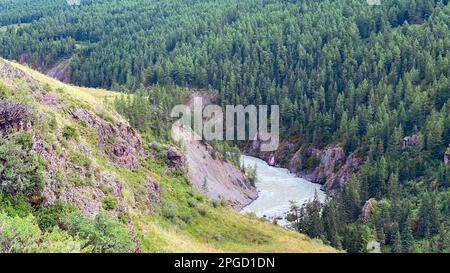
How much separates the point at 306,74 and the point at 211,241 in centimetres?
13214

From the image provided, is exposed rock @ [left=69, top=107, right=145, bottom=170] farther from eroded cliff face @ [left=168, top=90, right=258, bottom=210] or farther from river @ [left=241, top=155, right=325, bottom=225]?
river @ [left=241, top=155, right=325, bottom=225]

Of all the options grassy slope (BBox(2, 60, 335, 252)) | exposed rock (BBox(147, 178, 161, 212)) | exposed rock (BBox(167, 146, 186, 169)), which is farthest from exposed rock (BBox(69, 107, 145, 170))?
exposed rock (BBox(167, 146, 186, 169))

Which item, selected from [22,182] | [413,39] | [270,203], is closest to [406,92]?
[413,39]

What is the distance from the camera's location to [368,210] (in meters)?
106

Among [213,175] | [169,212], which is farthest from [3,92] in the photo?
[213,175]

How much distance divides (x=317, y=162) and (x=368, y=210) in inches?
1657

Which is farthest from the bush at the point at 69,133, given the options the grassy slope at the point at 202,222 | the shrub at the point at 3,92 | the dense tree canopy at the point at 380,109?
the dense tree canopy at the point at 380,109

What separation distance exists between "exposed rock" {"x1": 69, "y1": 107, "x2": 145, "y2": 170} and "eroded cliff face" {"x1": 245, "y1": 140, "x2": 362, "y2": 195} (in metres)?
68.0

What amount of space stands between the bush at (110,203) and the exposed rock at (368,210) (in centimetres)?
7224

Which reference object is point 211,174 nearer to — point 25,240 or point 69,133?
point 69,133

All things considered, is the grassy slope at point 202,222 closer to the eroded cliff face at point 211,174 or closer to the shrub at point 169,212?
the shrub at point 169,212

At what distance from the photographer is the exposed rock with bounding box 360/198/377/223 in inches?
4109
